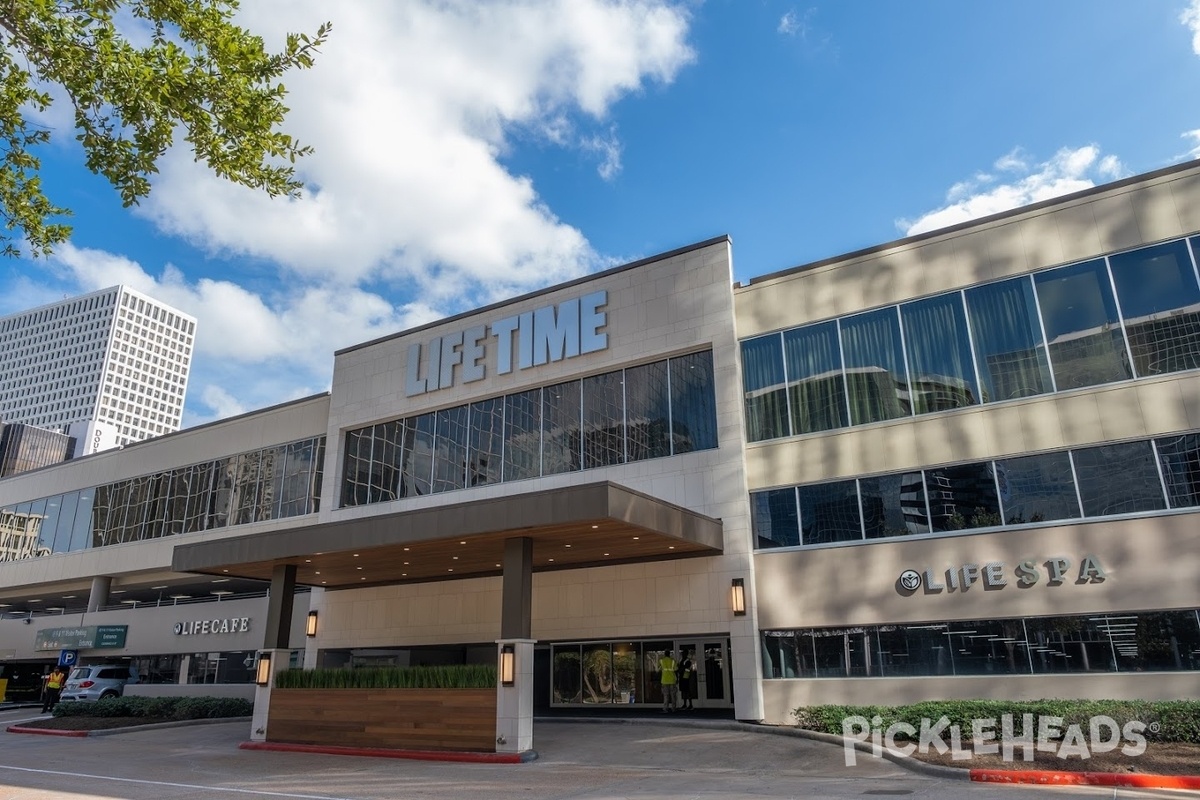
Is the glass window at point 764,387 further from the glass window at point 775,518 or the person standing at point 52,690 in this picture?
the person standing at point 52,690

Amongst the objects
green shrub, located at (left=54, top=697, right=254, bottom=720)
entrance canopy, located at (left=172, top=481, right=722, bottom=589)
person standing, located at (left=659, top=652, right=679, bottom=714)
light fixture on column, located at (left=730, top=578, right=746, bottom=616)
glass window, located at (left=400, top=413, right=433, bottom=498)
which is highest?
glass window, located at (left=400, top=413, right=433, bottom=498)

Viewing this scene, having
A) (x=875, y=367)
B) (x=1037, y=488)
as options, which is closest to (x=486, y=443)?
(x=875, y=367)

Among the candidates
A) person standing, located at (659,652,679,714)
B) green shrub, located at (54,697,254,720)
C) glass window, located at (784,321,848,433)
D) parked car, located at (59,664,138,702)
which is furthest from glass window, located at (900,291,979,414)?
parked car, located at (59,664,138,702)

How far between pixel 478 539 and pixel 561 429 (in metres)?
5.65

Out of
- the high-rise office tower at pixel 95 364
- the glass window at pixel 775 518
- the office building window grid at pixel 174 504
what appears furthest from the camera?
the high-rise office tower at pixel 95 364

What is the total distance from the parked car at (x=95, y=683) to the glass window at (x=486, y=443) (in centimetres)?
1582

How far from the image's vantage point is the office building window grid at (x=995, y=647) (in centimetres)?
1433

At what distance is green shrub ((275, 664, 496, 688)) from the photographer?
16.1 meters

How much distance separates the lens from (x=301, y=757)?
16.8 m

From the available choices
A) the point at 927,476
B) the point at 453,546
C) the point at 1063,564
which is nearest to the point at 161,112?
the point at 453,546

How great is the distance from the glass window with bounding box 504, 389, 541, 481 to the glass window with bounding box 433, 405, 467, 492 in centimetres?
152

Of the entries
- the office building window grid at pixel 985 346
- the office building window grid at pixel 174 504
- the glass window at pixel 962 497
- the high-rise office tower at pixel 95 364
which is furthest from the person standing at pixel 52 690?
the high-rise office tower at pixel 95 364

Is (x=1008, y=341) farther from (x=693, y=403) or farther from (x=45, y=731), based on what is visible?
(x=45, y=731)

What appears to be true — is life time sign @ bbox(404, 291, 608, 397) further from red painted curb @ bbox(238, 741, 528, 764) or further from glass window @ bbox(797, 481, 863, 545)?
red painted curb @ bbox(238, 741, 528, 764)
